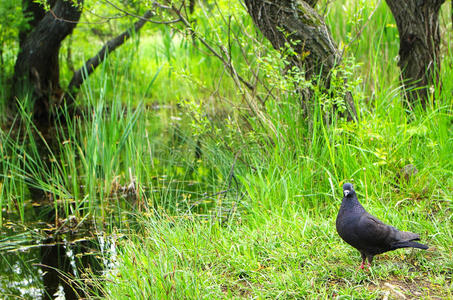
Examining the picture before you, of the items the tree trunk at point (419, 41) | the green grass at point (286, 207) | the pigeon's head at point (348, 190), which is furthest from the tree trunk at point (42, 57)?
the pigeon's head at point (348, 190)

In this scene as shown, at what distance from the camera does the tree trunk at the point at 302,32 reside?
4016 mm

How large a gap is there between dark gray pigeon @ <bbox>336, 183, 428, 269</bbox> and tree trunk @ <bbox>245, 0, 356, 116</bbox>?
1.54 meters

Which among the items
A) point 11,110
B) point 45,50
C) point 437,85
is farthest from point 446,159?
point 11,110

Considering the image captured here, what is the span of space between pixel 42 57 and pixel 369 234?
6566 millimetres

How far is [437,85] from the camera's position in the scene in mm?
4531

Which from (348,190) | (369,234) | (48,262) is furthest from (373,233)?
(48,262)

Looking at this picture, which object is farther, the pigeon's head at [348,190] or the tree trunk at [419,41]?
the tree trunk at [419,41]

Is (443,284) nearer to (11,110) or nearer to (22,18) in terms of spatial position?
(22,18)

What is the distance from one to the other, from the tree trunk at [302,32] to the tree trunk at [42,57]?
395cm

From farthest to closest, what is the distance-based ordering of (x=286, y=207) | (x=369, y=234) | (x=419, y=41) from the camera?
(x=419, y=41) < (x=286, y=207) < (x=369, y=234)

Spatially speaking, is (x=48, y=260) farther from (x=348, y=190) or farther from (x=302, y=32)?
(x=302, y=32)

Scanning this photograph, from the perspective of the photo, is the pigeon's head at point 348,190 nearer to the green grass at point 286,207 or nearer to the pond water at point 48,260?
the green grass at point 286,207

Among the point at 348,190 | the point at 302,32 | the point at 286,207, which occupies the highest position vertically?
the point at 302,32

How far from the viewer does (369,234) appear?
2.56 meters
